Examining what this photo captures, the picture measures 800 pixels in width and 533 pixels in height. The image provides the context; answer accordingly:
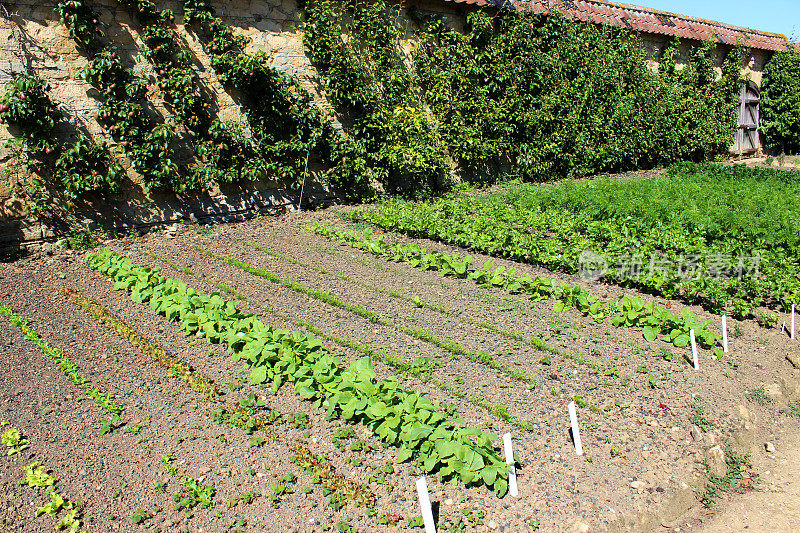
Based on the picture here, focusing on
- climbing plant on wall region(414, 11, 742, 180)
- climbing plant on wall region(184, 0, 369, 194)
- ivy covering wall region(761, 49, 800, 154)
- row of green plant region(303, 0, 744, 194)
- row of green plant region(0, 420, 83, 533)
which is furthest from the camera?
ivy covering wall region(761, 49, 800, 154)

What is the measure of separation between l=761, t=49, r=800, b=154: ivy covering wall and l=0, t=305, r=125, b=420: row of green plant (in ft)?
59.4

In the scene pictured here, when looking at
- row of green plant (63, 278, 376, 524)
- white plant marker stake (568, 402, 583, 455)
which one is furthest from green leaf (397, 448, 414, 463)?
white plant marker stake (568, 402, 583, 455)

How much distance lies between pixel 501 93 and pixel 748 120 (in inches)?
372

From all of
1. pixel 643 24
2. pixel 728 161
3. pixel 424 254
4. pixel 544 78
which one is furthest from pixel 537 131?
pixel 728 161

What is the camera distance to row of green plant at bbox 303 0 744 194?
9.28 m

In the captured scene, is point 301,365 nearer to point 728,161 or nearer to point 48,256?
point 48,256

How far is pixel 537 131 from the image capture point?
11.4 metres

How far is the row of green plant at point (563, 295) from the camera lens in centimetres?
461

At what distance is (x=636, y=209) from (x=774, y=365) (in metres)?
3.16

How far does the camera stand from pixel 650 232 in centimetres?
643

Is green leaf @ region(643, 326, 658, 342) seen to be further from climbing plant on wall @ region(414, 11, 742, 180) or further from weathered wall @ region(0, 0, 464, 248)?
climbing plant on wall @ region(414, 11, 742, 180)

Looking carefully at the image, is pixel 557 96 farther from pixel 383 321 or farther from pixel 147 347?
pixel 147 347

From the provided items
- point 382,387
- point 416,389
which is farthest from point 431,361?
point 382,387

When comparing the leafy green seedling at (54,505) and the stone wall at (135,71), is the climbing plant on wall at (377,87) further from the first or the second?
the leafy green seedling at (54,505)
